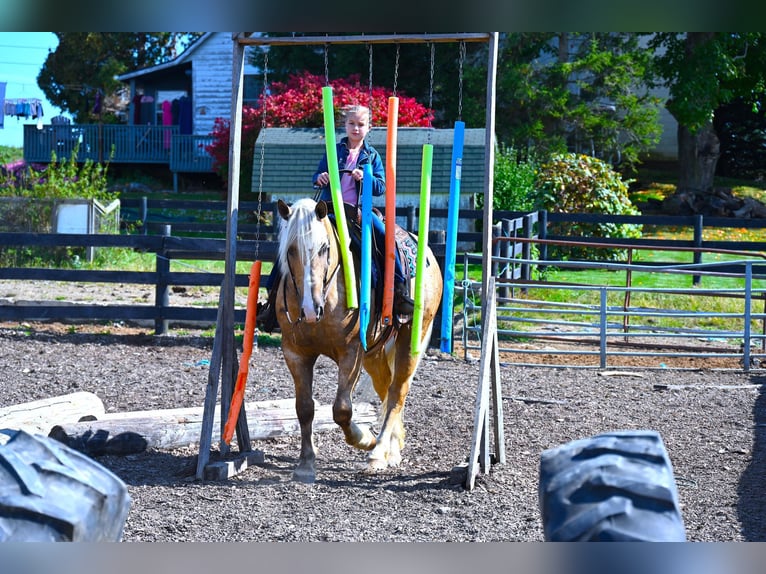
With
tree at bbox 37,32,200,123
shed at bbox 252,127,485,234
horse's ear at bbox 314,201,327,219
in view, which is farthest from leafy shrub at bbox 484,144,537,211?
tree at bbox 37,32,200,123

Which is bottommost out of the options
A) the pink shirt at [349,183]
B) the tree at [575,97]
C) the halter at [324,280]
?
the halter at [324,280]

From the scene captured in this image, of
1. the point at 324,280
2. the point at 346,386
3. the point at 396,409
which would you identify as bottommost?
the point at 396,409

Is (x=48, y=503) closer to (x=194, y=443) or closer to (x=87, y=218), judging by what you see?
(x=194, y=443)

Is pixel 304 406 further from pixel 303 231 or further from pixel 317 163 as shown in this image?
pixel 317 163

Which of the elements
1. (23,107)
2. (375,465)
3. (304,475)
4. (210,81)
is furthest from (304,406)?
(23,107)

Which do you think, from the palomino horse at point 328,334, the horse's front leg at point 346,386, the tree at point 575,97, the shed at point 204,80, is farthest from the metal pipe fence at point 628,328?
the shed at point 204,80

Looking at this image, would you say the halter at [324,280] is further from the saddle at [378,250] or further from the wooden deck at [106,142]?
the wooden deck at [106,142]

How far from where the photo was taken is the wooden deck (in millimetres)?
31719

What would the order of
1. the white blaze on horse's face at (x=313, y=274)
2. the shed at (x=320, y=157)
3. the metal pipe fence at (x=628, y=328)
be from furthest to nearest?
the shed at (x=320, y=157) < the metal pipe fence at (x=628, y=328) < the white blaze on horse's face at (x=313, y=274)

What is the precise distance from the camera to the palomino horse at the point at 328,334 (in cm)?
584

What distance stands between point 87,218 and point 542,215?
26.7ft

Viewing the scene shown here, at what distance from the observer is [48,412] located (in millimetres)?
6965

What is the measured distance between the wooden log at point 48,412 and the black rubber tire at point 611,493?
17.4 ft

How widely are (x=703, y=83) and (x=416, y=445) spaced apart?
1926 centimetres
